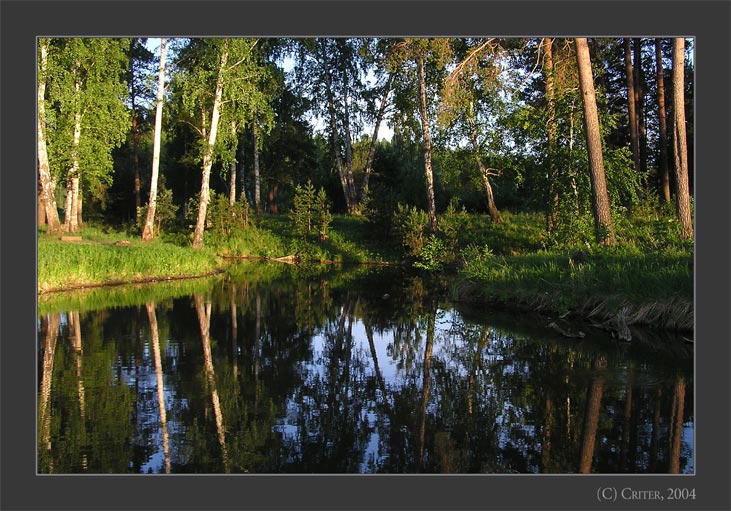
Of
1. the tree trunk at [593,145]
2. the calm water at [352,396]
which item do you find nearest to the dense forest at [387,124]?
the tree trunk at [593,145]

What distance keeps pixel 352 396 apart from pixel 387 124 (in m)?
33.5

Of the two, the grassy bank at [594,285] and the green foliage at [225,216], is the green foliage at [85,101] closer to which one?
the green foliage at [225,216]

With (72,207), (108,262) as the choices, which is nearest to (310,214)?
(72,207)

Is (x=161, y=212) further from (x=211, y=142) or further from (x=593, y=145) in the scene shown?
(x=593, y=145)

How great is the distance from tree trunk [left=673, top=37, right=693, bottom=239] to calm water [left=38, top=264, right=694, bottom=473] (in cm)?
733

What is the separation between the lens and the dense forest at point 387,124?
18.4m

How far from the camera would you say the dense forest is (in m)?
18.4

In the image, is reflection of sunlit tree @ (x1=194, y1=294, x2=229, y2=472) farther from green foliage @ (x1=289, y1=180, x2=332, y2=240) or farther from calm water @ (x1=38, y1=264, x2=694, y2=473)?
green foliage @ (x1=289, y1=180, x2=332, y2=240)

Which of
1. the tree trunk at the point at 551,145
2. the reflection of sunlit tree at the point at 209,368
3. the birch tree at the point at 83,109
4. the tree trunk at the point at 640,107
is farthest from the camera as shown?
the tree trunk at the point at 640,107

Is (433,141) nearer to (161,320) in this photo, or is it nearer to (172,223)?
(172,223)

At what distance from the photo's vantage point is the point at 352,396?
7746mm

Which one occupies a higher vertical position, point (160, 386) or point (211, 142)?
point (211, 142)

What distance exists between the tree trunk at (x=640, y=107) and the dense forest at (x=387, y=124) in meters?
0.12

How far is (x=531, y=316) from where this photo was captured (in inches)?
549
